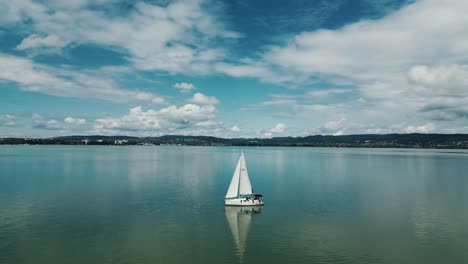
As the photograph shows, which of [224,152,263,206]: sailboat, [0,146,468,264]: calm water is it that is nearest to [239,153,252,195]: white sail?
[224,152,263,206]: sailboat

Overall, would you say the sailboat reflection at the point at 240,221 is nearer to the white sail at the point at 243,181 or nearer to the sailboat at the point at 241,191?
Result: the sailboat at the point at 241,191

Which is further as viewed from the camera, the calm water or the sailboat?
the sailboat

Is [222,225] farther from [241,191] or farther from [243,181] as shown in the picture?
[243,181]

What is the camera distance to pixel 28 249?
26.9 metres

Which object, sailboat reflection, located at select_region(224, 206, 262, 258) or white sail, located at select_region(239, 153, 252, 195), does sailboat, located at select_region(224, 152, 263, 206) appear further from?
sailboat reflection, located at select_region(224, 206, 262, 258)

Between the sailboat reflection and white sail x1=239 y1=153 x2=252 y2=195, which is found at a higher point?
white sail x1=239 y1=153 x2=252 y2=195

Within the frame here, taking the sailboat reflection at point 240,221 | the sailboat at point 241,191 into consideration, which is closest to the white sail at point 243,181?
the sailboat at point 241,191

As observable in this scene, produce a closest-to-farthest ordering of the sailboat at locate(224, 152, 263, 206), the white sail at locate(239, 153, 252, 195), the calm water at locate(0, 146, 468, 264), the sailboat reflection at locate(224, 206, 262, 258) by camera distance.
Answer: the calm water at locate(0, 146, 468, 264), the sailboat reflection at locate(224, 206, 262, 258), the sailboat at locate(224, 152, 263, 206), the white sail at locate(239, 153, 252, 195)

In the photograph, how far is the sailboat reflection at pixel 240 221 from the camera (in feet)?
98.4

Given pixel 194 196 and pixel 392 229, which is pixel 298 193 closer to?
pixel 194 196

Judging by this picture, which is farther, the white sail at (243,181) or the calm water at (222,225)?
the white sail at (243,181)

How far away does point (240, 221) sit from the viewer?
124 feet

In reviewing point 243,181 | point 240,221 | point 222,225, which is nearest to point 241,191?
point 243,181

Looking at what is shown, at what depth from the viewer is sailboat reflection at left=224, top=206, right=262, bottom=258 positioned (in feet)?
98.4
